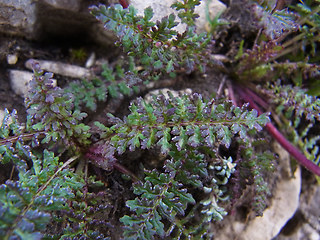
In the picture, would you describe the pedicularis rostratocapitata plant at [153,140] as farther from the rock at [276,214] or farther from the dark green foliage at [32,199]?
the rock at [276,214]

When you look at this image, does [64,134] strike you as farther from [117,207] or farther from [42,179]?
[117,207]

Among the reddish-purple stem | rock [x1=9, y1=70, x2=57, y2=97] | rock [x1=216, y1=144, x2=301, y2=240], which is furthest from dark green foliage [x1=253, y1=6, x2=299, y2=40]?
rock [x1=9, y1=70, x2=57, y2=97]

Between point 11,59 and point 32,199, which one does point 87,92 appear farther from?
point 32,199

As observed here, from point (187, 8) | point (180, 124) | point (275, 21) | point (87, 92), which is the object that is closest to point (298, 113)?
point (275, 21)

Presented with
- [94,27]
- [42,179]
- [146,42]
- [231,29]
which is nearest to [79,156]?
[42,179]

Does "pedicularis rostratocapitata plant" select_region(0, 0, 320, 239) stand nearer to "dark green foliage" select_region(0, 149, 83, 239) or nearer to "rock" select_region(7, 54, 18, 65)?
"dark green foliage" select_region(0, 149, 83, 239)
